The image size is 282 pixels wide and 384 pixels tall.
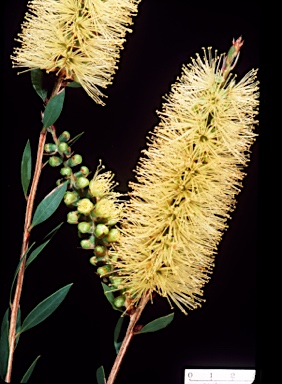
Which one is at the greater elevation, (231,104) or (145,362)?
(231,104)

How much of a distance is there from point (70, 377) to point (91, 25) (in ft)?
1.85

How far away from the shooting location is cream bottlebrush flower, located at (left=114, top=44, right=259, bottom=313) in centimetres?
112

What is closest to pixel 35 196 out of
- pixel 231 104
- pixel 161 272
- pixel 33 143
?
pixel 33 143

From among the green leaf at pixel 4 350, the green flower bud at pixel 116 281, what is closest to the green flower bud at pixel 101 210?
the green flower bud at pixel 116 281

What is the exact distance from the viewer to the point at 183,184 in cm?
111

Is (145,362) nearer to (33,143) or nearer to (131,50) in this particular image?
(33,143)

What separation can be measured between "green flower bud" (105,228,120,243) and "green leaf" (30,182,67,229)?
95 mm

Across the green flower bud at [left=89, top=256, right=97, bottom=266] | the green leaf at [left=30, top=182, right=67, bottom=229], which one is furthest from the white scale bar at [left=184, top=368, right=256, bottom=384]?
the green leaf at [left=30, top=182, right=67, bottom=229]

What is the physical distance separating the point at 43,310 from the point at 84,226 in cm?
15

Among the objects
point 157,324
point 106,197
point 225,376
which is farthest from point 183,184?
point 225,376

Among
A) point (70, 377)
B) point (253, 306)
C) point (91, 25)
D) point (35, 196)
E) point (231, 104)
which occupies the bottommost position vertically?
point (70, 377)

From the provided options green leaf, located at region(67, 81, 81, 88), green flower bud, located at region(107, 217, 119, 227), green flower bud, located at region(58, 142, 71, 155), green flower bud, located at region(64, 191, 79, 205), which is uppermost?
green leaf, located at region(67, 81, 81, 88)

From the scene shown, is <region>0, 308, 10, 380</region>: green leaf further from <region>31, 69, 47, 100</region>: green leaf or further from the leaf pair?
<region>31, 69, 47, 100</region>: green leaf

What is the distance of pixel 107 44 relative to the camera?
1.13m
